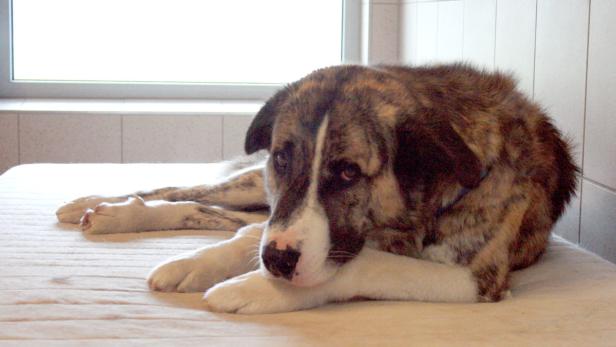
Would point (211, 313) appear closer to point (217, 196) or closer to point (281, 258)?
point (281, 258)

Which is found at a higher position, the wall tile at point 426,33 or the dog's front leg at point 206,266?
the wall tile at point 426,33

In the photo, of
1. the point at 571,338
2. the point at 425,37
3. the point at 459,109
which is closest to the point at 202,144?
the point at 425,37

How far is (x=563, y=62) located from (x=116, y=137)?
2.68 meters

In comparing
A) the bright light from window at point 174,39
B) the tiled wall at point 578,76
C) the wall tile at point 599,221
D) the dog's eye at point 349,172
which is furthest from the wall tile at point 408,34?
the dog's eye at point 349,172

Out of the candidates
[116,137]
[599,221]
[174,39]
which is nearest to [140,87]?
[174,39]

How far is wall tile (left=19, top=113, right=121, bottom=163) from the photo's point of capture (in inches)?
180

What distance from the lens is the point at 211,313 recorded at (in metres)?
1.70

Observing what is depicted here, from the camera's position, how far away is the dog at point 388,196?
5.73ft

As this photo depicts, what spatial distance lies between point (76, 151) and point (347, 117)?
3072 mm

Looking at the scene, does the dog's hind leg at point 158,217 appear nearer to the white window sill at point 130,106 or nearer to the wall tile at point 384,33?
the white window sill at point 130,106

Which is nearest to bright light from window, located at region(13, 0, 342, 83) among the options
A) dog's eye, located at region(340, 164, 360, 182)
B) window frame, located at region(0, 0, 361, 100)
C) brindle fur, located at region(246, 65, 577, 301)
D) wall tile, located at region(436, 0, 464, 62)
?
window frame, located at region(0, 0, 361, 100)

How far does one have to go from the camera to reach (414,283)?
71.7 inches

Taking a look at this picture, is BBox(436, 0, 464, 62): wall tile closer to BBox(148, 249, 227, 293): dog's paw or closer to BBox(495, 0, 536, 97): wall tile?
BBox(495, 0, 536, 97): wall tile

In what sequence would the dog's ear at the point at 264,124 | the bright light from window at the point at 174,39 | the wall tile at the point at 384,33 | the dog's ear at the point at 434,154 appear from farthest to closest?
1. the bright light from window at the point at 174,39
2. the wall tile at the point at 384,33
3. the dog's ear at the point at 264,124
4. the dog's ear at the point at 434,154
